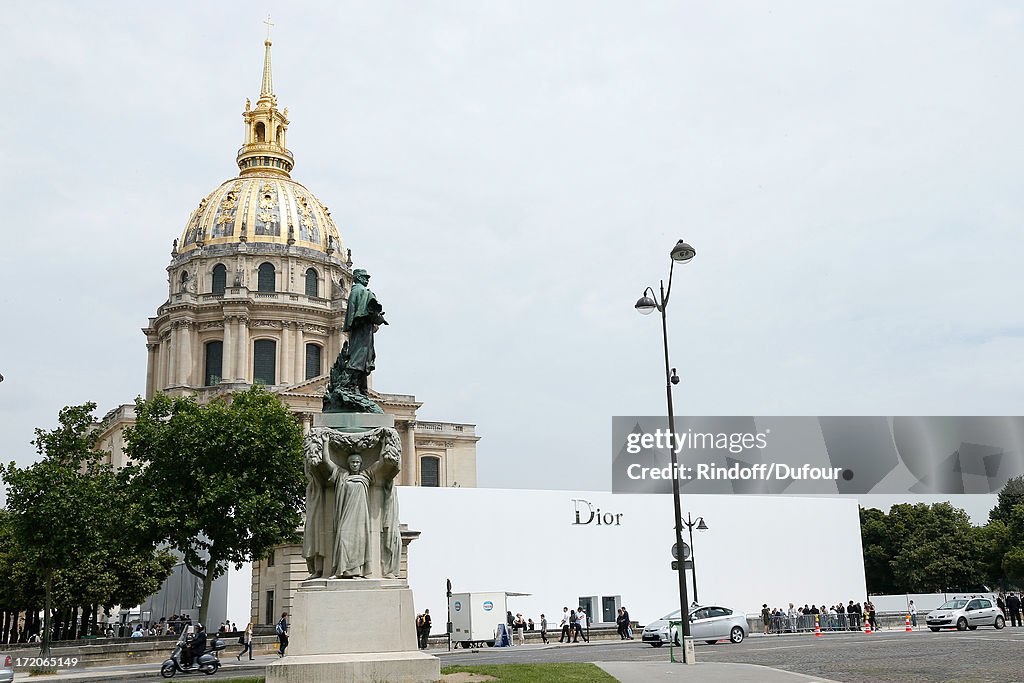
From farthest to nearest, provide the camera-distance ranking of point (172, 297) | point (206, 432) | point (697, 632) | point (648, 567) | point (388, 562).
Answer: point (172, 297)
point (648, 567)
point (206, 432)
point (697, 632)
point (388, 562)

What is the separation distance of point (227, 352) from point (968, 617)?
60.2 m

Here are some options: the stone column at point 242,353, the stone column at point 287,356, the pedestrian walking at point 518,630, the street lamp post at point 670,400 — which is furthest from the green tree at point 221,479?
the stone column at point 287,356

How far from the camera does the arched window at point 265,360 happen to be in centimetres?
8125

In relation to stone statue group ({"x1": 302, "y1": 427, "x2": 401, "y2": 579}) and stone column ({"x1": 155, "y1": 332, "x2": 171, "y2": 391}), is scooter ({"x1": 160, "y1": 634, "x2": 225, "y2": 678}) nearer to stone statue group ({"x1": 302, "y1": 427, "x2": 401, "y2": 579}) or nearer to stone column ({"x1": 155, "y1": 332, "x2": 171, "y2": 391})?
stone statue group ({"x1": 302, "y1": 427, "x2": 401, "y2": 579})

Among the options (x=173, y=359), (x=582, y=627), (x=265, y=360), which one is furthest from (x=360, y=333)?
(x=173, y=359)

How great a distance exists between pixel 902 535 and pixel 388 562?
238 feet

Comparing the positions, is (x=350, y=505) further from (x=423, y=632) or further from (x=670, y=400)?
(x=423, y=632)

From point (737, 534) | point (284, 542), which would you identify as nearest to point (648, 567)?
point (737, 534)

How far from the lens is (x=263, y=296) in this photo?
82.2 meters

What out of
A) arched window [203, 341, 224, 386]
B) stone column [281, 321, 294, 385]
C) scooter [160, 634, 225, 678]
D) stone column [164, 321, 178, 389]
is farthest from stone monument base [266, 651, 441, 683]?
stone column [164, 321, 178, 389]

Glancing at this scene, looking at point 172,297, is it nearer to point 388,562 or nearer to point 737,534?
point 737,534

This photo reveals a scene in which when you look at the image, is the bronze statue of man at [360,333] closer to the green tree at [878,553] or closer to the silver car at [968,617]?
the silver car at [968,617]

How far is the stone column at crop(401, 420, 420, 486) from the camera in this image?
3004 inches

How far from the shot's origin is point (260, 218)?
281ft
